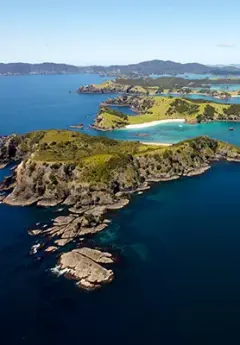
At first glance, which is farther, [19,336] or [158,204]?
[158,204]

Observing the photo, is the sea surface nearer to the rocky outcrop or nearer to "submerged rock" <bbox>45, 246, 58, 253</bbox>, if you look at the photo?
the rocky outcrop

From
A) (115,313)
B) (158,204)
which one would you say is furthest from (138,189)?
(115,313)

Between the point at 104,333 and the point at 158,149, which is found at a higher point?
the point at 158,149

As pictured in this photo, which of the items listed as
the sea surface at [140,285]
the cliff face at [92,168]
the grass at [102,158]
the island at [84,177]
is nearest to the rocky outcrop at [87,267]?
the island at [84,177]

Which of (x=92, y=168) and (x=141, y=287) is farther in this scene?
(x=92, y=168)

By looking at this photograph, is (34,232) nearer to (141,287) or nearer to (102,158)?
(141,287)

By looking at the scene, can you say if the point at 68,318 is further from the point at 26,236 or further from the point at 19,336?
the point at 26,236

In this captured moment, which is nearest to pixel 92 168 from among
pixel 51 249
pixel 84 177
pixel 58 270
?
pixel 84 177
